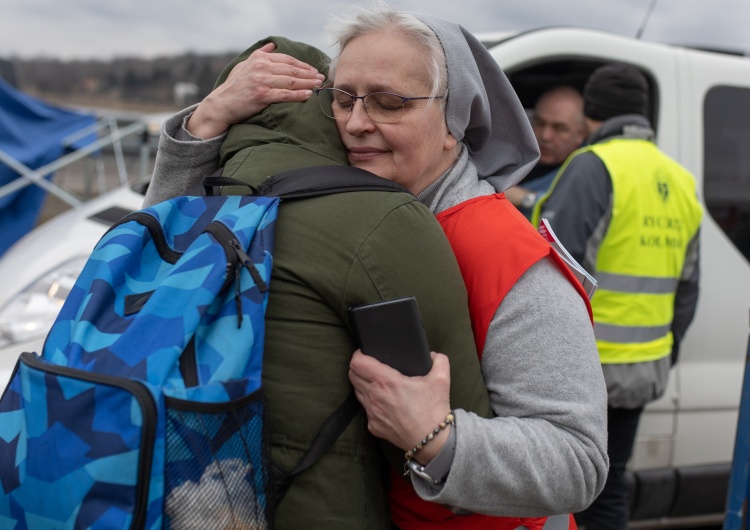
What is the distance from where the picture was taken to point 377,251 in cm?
127

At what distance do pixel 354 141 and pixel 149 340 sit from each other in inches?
25.0

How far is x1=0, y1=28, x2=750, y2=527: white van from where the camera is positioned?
3465 mm

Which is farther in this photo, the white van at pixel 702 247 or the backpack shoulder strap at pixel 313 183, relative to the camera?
the white van at pixel 702 247

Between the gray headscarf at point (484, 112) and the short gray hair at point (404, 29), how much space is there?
0.7 inches

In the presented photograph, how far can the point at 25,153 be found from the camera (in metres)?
6.46

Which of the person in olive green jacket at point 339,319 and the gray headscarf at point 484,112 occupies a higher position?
the gray headscarf at point 484,112

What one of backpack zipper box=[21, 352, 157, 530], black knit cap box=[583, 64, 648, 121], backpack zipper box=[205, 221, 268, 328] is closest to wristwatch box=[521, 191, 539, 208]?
black knit cap box=[583, 64, 648, 121]

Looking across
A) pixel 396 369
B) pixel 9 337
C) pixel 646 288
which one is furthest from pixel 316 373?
pixel 646 288

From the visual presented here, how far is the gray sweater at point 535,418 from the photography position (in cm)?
134

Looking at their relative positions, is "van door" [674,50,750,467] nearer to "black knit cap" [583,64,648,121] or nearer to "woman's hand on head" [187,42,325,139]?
"black knit cap" [583,64,648,121]

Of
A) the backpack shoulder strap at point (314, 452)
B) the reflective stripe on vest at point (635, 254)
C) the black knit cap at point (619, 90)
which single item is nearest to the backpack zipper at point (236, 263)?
the backpack shoulder strap at point (314, 452)

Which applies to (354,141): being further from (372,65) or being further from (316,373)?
(316,373)

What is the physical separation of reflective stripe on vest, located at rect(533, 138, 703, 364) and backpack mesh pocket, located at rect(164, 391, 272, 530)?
2144 millimetres

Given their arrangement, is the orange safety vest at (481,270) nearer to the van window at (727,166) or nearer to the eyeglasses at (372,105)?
the eyeglasses at (372,105)
